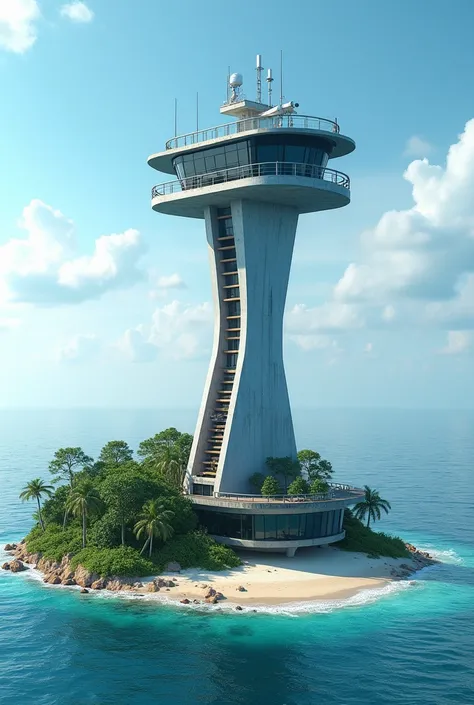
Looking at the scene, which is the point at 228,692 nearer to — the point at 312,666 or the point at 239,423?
the point at 312,666

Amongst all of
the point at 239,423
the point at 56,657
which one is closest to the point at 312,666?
the point at 56,657

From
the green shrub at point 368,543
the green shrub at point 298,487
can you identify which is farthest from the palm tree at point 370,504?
the green shrub at point 298,487

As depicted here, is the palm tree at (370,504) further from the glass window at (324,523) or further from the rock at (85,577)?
the rock at (85,577)

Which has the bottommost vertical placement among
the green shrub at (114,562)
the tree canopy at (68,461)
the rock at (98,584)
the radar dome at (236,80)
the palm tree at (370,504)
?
the rock at (98,584)

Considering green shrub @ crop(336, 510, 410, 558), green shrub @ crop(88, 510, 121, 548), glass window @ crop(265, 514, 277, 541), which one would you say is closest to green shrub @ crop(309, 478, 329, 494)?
glass window @ crop(265, 514, 277, 541)

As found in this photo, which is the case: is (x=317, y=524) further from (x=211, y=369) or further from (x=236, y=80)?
(x=236, y=80)

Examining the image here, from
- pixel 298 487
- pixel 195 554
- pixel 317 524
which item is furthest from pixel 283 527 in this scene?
pixel 195 554
